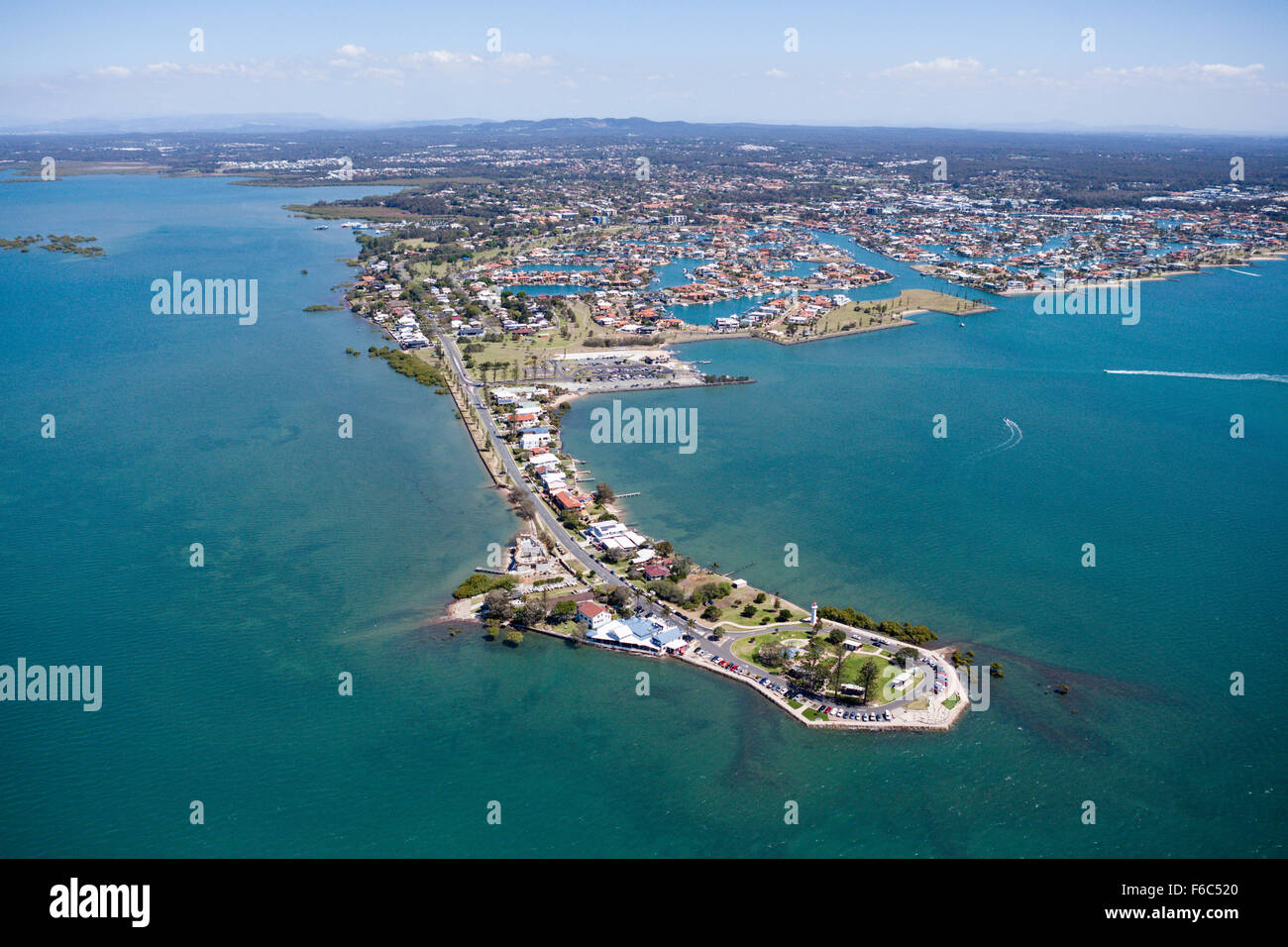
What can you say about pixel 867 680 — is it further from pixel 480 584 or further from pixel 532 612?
pixel 480 584

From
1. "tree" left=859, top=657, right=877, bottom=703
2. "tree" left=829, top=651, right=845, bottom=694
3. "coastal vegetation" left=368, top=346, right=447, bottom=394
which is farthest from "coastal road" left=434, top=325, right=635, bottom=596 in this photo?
"tree" left=859, top=657, right=877, bottom=703

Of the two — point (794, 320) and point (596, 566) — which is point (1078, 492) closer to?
point (596, 566)

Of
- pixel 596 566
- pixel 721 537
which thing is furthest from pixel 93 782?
pixel 721 537

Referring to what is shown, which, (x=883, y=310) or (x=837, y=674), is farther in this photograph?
(x=883, y=310)

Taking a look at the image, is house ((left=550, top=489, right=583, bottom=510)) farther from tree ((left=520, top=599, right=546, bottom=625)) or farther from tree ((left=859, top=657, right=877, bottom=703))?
tree ((left=859, top=657, right=877, bottom=703))

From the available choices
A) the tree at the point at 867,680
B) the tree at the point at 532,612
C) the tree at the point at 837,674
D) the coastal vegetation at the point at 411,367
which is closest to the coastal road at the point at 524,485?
the coastal vegetation at the point at 411,367

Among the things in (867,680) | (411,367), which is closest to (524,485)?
(867,680)
